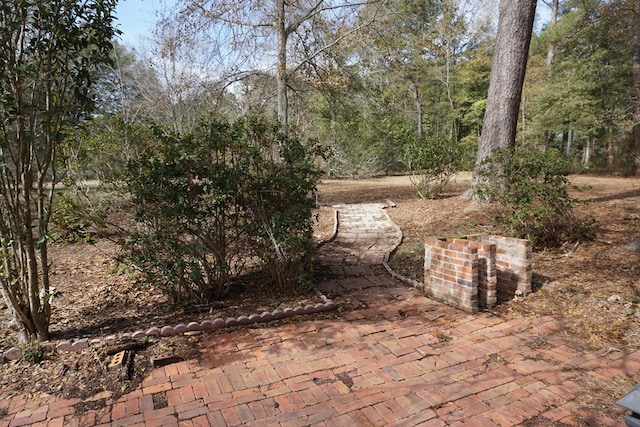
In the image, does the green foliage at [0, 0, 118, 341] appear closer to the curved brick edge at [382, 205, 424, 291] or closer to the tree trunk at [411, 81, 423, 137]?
the curved brick edge at [382, 205, 424, 291]

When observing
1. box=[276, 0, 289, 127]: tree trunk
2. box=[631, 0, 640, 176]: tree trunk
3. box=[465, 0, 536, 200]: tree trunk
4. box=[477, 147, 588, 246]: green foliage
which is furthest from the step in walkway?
box=[631, 0, 640, 176]: tree trunk

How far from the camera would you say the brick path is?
6.56 ft

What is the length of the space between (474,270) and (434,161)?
5.54m

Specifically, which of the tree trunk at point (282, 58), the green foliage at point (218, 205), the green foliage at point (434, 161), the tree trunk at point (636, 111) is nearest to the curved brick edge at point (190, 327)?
the green foliage at point (218, 205)

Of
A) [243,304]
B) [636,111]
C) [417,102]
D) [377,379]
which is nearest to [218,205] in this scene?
[243,304]

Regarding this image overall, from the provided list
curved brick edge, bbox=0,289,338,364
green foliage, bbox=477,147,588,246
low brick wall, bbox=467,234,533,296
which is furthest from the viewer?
green foliage, bbox=477,147,588,246

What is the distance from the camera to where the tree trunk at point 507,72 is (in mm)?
6520

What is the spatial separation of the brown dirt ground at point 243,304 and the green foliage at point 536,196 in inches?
9.2

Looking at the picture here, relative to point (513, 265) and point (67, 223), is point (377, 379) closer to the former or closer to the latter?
point (513, 265)

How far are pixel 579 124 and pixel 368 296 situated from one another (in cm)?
1553

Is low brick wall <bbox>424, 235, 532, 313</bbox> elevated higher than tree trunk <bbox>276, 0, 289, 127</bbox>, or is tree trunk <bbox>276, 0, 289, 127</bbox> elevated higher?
tree trunk <bbox>276, 0, 289, 127</bbox>

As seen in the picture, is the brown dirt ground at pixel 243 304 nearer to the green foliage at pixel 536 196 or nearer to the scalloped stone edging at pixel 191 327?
the scalloped stone edging at pixel 191 327

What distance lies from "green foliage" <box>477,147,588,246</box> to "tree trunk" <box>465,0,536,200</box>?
1861 mm

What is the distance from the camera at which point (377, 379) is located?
2.35 m
